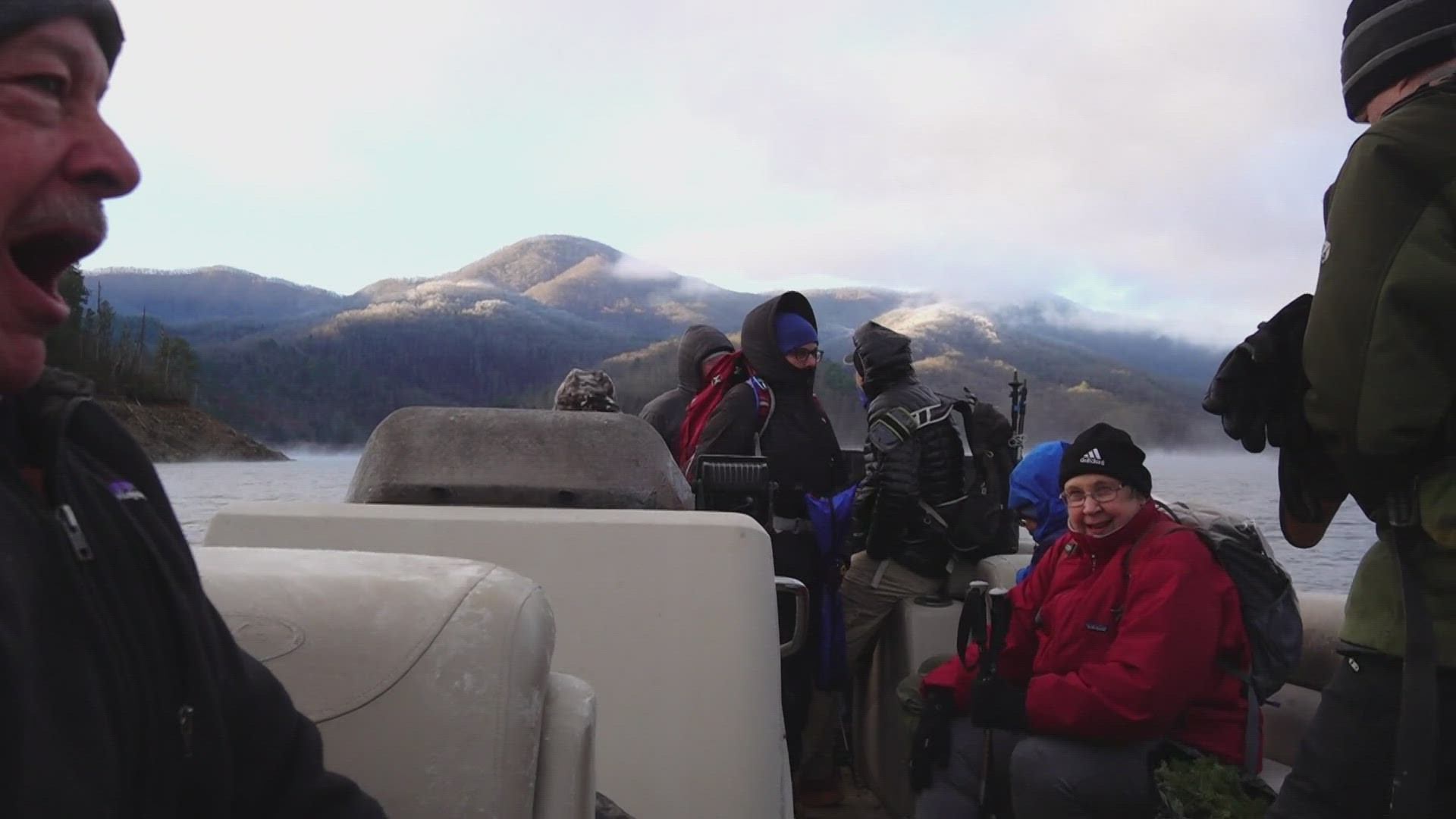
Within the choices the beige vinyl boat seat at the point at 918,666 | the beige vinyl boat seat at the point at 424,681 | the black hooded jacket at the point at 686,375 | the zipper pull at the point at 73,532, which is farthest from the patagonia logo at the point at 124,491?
the black hooded jacket at the point at 686,375

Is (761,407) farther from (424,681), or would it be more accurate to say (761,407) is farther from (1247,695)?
(424,681)

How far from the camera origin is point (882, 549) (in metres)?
A: 4.10

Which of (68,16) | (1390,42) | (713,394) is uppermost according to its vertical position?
(1390,42)

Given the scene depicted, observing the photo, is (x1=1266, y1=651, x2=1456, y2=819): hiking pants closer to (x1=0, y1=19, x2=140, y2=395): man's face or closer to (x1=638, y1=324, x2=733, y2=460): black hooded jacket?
(x1=0, y1=19, x2=140, y2=395): man's face

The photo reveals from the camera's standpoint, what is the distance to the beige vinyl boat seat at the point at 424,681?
1387mm

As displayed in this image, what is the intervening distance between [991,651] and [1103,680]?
0.40 metres

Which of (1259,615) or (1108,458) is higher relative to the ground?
(1108,458)

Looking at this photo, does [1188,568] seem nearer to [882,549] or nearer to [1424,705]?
[1424,705]

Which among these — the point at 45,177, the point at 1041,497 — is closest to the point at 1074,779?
the point at 1041,497

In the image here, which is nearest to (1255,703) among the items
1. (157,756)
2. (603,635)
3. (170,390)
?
(603,635)

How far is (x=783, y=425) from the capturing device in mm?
4246

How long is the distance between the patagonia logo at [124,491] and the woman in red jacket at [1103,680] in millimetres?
2097

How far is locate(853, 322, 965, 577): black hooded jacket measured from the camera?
4.02 meters

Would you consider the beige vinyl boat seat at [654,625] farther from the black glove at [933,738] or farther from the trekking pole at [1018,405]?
the trekking pole at [1018,405]
